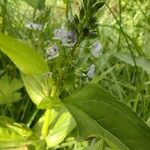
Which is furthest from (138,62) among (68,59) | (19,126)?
(19,126)

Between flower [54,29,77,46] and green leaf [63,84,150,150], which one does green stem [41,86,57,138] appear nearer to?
flower [54,29,77,46]

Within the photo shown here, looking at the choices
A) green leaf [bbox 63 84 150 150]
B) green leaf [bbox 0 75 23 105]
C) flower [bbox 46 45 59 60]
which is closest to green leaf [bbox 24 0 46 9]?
flower [bbox 46 45 59 60]

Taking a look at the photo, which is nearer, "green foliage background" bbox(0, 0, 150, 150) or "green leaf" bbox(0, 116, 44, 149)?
"green foliage background" bbox(0, 0, 150, 150)

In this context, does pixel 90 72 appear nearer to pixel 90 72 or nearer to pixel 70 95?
pixel 90 72

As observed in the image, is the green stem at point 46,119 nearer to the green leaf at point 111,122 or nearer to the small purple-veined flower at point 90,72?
→ the small purple-veined flower at point 90,72

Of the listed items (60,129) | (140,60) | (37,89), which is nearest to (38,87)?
(37,89)

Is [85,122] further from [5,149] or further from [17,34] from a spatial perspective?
[17,34]
